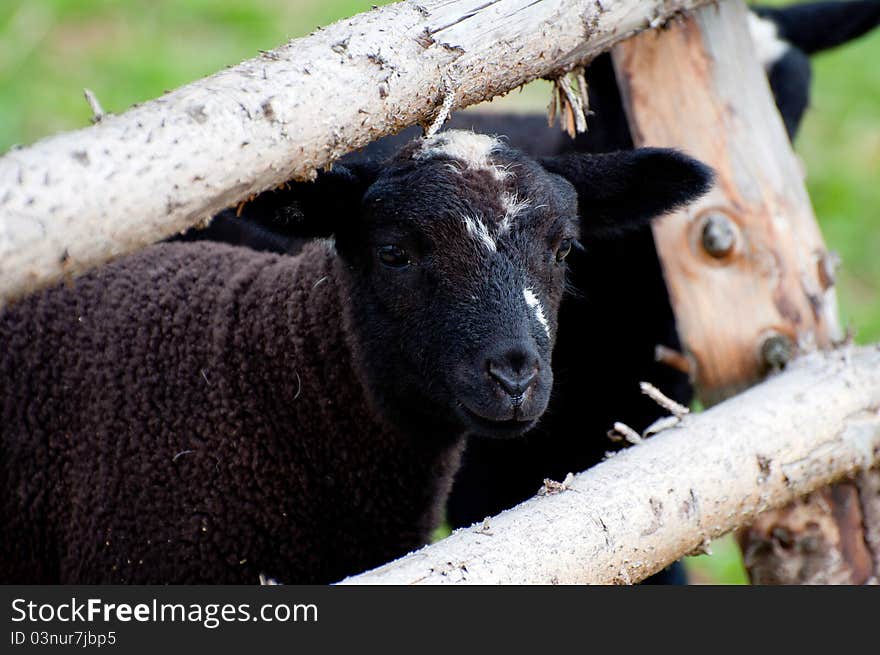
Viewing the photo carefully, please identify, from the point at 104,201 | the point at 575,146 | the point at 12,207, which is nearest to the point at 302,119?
the point at 104,201

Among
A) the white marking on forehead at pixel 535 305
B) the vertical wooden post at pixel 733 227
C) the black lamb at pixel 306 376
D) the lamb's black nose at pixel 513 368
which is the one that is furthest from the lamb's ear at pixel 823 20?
the lamb's black nose at pixel 513 368

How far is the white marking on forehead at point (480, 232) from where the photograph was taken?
3.37m

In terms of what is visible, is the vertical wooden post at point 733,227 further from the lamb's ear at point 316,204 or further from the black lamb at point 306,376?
the lamb's ear at point 316,204

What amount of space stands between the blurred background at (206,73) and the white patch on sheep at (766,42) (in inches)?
101

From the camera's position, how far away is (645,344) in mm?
5363

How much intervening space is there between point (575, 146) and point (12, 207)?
3.39 m

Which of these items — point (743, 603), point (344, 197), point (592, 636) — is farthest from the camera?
point (344, 197)

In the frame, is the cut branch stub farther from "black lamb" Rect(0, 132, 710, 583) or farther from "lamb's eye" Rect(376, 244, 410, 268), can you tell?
"lamb's eye" Rect(376, 244, 410, 268)

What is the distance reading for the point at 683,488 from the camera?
11.2ft

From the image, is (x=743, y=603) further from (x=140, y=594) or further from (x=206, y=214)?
(x=206, y=214)

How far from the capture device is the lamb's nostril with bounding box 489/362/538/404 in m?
3.21

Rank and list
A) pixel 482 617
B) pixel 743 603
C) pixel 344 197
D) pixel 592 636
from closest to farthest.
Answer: pixel 482 617 → pixel 592 636 → pixel 743 603 → pixel 344 197

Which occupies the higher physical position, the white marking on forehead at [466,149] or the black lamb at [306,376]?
the white marking on forehead at [466,149]

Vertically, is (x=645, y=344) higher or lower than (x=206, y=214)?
lower
